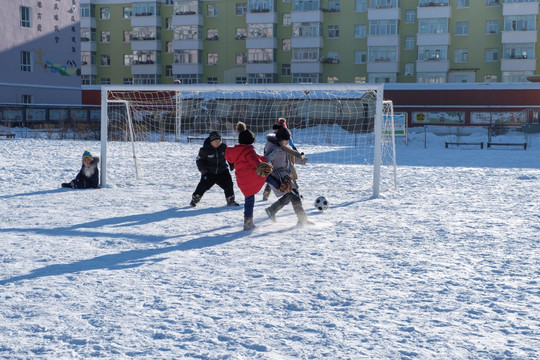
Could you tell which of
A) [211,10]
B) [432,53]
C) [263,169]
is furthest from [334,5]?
[263,169]

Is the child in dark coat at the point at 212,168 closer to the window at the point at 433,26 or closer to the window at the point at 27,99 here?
the window at the point at 27,99

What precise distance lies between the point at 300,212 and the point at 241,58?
46054 millimetres

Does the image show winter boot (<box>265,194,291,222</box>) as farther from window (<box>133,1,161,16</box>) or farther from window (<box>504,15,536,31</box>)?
window (<box>133,1,161,16</box>)

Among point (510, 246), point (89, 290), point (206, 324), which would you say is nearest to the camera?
point (206, 324)

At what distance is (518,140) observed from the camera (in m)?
30.5

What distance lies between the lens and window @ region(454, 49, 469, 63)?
1832 inches

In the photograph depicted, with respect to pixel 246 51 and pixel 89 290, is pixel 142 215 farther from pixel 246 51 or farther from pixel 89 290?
pixel 246 51

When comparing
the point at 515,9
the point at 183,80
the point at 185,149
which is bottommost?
the point at 185,149

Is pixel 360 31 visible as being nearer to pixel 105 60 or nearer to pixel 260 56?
pixel 260 56

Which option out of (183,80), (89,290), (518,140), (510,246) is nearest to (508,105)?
(518,140)

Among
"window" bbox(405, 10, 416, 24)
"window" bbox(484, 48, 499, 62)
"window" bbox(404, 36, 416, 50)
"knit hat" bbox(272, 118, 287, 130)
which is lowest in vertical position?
"knit hat" bbox(272, 118, 287, 130)

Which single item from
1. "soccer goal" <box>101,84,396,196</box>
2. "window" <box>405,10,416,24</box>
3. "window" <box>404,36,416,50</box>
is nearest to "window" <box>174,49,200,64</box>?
"soccer goal" <box>101,84,396,196</box>

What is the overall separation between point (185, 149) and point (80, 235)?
55.8ft

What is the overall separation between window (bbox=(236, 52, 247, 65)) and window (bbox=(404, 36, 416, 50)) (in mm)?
14278
